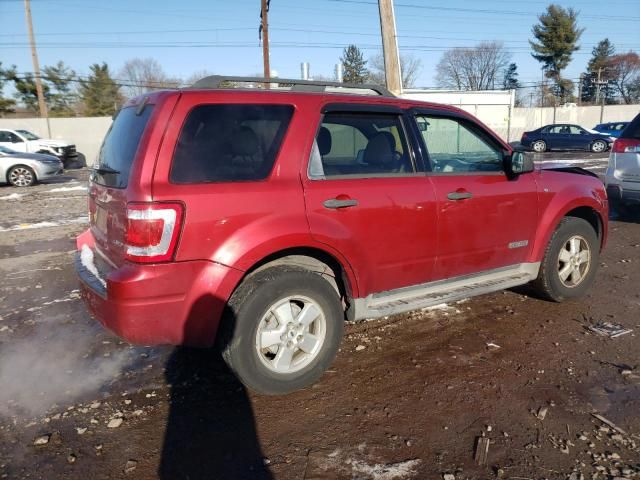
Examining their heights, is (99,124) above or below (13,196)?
above

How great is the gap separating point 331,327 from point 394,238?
756mm

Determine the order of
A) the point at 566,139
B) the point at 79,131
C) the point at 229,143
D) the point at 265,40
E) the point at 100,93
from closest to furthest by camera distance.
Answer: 1. the point at 229,143
2. the point at 265,40
3. the point at 566,139
4. the point at 79,131
5. the point at 100,93

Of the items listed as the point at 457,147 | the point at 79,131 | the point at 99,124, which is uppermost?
the point at 99,124

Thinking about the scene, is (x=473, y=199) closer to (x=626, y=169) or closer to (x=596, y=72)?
(x=626, y=169)

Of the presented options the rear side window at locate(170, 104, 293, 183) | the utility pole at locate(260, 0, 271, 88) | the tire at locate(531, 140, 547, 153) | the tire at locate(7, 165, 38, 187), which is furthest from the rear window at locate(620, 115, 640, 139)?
the tire at locate(531, 140, 547, 153)

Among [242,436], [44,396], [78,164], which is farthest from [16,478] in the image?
[78,164]

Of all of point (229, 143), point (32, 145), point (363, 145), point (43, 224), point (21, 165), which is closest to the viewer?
point (229, 143)

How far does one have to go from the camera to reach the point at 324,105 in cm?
330

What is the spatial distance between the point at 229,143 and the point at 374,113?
116cm

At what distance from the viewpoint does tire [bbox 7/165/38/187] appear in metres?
14.9

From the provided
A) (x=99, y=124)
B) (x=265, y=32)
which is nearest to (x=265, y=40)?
(x=265, y=32)

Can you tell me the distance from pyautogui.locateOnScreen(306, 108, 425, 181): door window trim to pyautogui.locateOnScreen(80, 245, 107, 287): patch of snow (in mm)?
1511

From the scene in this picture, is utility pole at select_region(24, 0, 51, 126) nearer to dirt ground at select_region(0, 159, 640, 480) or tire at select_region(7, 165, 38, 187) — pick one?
tire at select_region(7, 165, 38, 187)

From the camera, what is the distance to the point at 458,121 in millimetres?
4090
